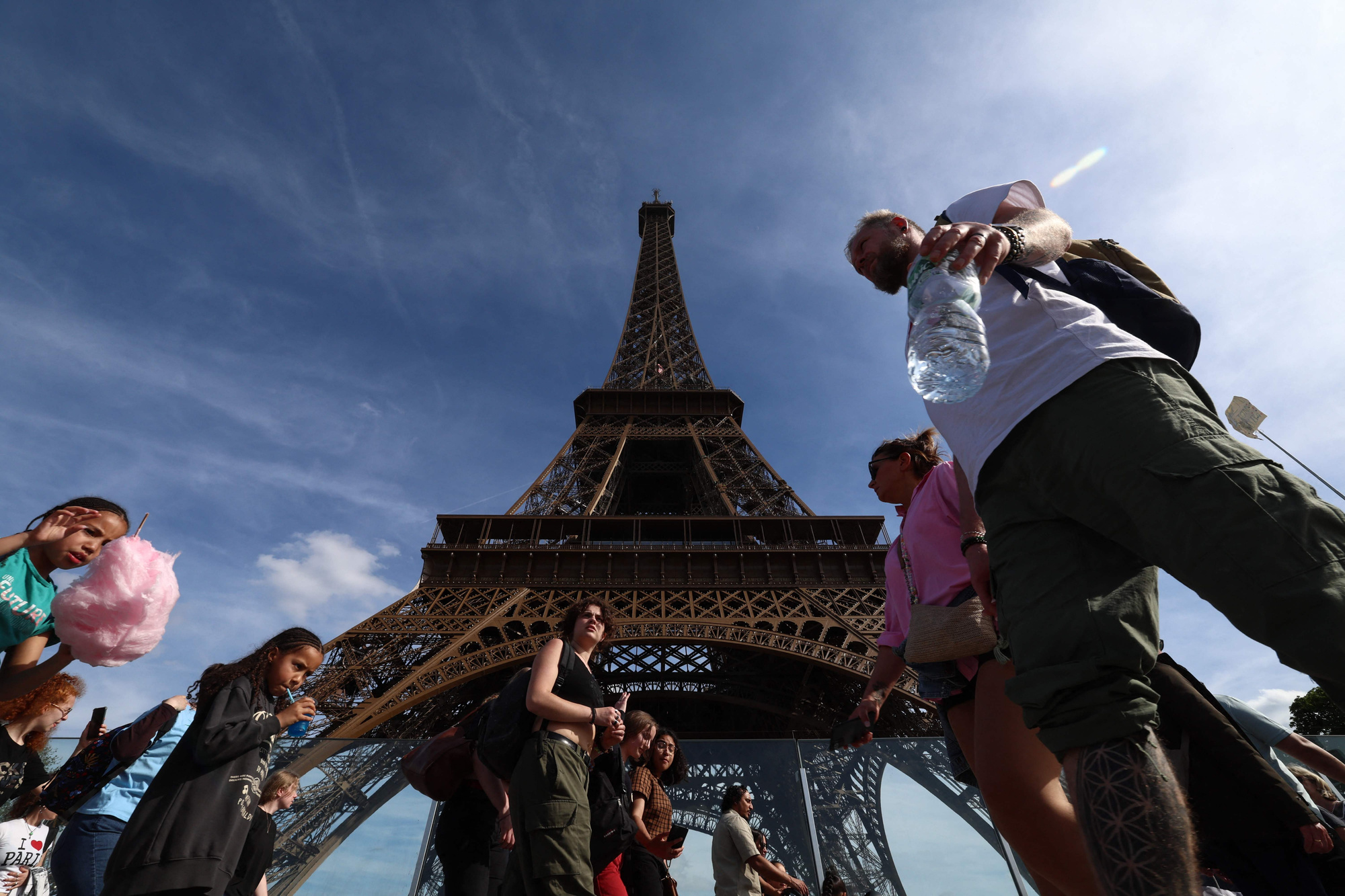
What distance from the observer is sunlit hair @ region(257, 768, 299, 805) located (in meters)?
4.01

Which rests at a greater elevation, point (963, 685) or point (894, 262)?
point (894, 262)

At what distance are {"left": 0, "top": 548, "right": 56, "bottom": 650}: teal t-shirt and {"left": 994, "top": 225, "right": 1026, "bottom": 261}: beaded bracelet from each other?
3.15 m

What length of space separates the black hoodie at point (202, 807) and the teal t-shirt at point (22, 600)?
2.00ft

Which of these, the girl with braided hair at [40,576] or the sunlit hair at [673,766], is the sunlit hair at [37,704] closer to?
the girl with braided hair at [40,576]

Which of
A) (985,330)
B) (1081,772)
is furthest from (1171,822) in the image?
(985,330)

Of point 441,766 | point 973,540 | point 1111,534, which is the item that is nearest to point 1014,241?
point 1111,534

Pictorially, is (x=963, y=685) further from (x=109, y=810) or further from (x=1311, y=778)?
(x=109, y=810)

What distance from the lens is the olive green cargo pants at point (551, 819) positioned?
234 centimetres

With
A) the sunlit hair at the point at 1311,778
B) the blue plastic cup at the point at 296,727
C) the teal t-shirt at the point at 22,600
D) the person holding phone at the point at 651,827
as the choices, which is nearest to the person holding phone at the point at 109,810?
the blue plastic cup at the point at 296,727

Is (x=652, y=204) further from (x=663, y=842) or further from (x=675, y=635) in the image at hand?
(x=663, y=842)

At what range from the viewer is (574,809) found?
247cm

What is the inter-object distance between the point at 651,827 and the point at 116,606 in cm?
278

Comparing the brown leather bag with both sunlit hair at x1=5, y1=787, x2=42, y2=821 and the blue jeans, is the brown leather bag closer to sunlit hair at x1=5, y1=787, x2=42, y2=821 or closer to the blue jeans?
the blue jeans

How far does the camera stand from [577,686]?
9.09ft
